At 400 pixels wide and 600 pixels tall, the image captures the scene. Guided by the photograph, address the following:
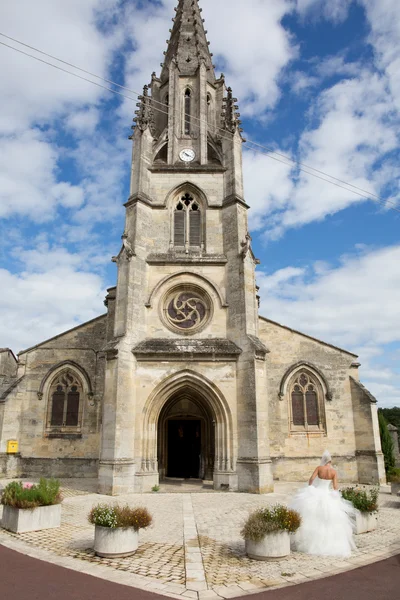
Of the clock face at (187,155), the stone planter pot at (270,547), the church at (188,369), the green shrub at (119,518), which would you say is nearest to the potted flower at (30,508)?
the green shrub at (119,518)

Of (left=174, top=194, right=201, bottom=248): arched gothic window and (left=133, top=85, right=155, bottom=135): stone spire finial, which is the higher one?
(left=133, top=85, right=155, bottom=135): stone spire finial

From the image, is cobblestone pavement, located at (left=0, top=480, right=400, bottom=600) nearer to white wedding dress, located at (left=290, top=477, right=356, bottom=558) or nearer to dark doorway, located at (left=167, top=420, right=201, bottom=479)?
white wedding dress, located at (left=290, top=477, right=356, bottom=558)

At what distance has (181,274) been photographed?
18312mm

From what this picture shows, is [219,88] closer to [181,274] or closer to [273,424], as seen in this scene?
[181,274]

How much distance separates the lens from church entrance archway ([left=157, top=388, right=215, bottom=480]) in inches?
715

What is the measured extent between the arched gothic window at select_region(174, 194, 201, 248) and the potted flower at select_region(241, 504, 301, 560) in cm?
1361

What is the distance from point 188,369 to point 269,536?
9485 mm

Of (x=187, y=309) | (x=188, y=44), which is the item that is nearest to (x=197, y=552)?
(x=187, y=309)

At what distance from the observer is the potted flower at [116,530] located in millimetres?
7246

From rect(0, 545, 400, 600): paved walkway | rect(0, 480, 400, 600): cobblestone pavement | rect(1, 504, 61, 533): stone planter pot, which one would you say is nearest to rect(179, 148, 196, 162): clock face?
rect(0, 480, 400, 600): cobblestone pavement

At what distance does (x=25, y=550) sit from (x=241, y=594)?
428 centimetres

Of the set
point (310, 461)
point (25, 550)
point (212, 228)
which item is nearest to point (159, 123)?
point (212, 228)

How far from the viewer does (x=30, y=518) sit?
9141 millimetres

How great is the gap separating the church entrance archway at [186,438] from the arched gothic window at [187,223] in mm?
6781
